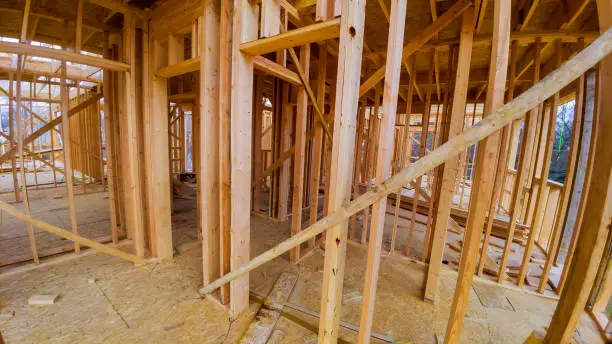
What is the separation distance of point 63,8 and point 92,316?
4.62 meters

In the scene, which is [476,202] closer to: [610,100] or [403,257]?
[610,100]

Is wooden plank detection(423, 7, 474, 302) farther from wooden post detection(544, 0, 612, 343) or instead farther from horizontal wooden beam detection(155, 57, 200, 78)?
horizontal wooden beam detection(155, 57, 200, 78)

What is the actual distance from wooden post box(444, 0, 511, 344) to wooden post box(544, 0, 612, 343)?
1.22 ft

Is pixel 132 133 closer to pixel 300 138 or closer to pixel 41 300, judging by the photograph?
pixel 41 300

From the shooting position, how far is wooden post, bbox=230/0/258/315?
219 cm

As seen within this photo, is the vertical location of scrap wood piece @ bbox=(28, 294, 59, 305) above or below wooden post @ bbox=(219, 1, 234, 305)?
below

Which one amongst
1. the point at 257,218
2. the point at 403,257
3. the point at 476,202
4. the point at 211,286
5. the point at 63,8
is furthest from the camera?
the point at 257,218

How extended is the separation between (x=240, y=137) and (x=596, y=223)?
2493 millimetres

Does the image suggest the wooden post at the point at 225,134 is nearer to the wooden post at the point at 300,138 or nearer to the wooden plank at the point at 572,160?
the wooden post at the point at 300,138

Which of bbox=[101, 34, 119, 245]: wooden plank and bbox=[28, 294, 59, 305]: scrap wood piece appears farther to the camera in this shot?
bbox=[101, 34, 119, 245]: wooden plank

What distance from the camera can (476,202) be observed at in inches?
52.3

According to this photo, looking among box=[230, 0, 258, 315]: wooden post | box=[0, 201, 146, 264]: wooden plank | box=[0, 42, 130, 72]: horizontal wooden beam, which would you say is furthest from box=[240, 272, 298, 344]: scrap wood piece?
box=[0, 42, 130, 72]: horizontal wooden beam

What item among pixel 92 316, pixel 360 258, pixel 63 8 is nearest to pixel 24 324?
pixel 92 316

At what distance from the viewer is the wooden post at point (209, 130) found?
254 cm
